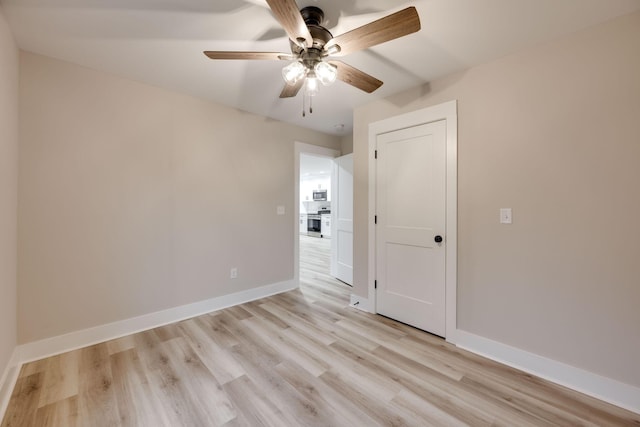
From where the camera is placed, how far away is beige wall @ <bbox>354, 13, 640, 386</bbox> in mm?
1573

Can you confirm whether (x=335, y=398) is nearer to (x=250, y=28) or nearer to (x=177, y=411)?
(x=177, y=411)

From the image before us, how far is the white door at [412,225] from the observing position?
2.38m

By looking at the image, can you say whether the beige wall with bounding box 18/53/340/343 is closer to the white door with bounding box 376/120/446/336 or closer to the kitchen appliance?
the white door with bounding box 376/120/446/336

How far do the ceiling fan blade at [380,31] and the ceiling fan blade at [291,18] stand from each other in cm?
18

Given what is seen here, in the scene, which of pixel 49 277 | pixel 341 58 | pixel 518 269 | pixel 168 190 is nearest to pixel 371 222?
pixel 518 269

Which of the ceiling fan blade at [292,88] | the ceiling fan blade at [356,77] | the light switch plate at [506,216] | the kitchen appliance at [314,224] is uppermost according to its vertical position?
the ceiling fan blade at [356,77]

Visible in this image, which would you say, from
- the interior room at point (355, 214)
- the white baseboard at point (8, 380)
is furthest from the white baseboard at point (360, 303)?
the white baseboard at point (8, 380)

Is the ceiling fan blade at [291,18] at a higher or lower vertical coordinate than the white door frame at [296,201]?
higher

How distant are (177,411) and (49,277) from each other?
5.24 feet

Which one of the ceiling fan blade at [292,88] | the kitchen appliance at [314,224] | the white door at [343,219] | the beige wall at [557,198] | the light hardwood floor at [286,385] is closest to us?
the light hardwood floor at [286,385]

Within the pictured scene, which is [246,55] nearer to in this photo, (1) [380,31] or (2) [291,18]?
(2) [291,18]

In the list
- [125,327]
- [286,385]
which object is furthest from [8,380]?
[286,385]

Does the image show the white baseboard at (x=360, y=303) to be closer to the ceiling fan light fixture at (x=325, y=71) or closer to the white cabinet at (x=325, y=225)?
the ceiling fan light fixture at (x=325, y=71)

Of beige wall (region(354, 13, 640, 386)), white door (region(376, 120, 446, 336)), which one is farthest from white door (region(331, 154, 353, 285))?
beige wall (region(354, 13, 640, 386))
